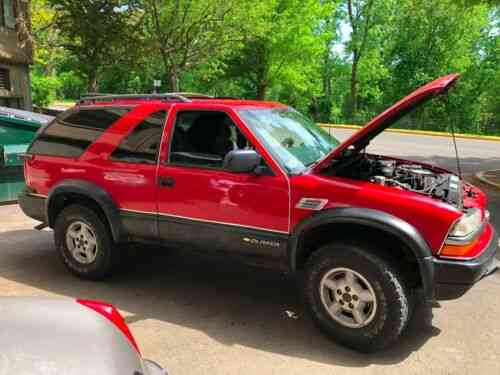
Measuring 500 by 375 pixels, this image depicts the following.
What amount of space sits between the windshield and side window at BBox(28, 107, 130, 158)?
1.36 meters

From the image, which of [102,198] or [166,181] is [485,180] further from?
[102,198]

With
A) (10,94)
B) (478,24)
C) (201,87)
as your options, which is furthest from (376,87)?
(10,94)

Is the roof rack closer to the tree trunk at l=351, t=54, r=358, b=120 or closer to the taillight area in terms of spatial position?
the taillight area

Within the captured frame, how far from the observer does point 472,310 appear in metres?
4.07

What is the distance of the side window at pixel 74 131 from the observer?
4660 mm

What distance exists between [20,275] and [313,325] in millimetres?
3114

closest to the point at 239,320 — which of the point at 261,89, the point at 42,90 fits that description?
the point at 42,90

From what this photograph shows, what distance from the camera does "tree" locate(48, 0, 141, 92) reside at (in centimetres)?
1828

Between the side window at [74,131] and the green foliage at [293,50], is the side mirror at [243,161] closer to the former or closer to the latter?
the side window at [74,131]

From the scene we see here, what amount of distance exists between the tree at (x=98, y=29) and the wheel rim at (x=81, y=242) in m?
15.6

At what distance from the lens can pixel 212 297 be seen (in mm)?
4426

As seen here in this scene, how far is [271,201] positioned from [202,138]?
1.11 meters

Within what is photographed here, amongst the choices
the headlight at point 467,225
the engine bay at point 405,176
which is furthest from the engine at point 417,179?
the headlight at point 467,225

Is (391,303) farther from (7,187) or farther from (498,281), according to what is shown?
(7,187)
